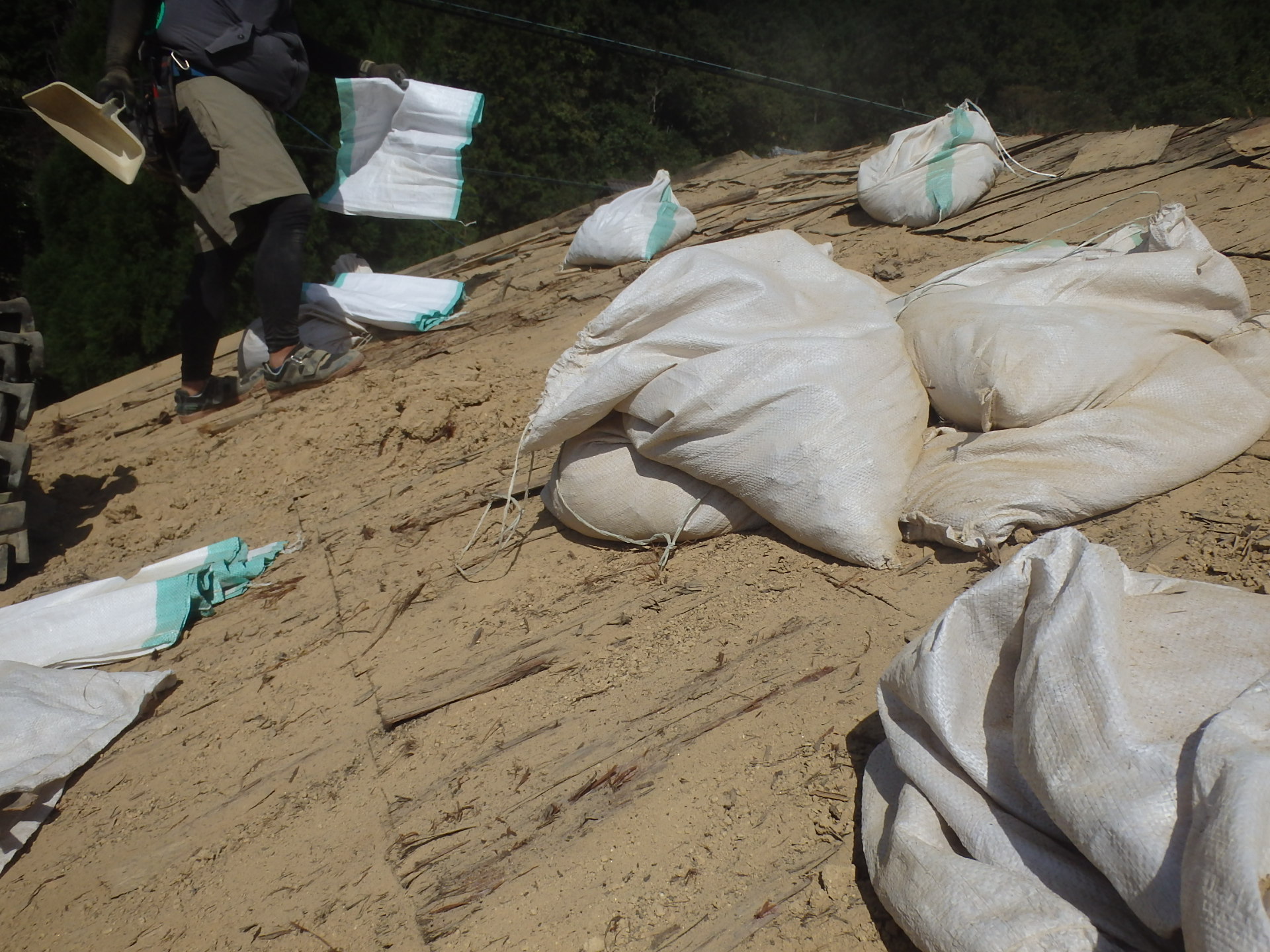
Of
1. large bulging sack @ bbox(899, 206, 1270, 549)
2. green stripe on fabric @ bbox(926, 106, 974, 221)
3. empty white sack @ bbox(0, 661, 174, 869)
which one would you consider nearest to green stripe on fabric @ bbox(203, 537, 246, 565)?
empty white sack @ bbox(0, 661, 174, 869)

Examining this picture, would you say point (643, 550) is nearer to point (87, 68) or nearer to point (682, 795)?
point (682, 795)

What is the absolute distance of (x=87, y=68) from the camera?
Result: 18.6 ft

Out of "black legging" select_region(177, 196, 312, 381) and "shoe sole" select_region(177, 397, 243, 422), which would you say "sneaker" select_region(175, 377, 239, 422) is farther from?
"black legging" select_region(177, 196, 312, 381)

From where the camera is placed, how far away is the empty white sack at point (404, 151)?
13.9 ft

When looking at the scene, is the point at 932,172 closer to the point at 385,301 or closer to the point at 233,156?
the point at 385,301

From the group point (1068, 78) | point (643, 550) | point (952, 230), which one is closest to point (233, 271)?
point (643, 550)

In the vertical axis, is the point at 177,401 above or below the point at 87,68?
below

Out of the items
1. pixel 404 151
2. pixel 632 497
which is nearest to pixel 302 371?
pixel 404 151

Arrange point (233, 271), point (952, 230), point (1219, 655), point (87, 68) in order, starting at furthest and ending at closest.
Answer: point (87, 68), point (952, 230), point (233, 271), point (1219, 655)

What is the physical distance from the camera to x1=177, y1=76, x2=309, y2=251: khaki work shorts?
3322 millimetres

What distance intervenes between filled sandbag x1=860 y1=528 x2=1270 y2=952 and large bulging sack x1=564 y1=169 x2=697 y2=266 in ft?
11.5

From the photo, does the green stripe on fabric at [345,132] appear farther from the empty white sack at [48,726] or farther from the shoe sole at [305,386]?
the empty white sack at [48,726]

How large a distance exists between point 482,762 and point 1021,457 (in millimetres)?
1266

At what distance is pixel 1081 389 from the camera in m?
1.88
